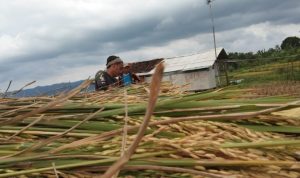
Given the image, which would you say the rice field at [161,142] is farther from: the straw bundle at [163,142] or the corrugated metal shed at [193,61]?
the corrugated metal shed at [193,61]

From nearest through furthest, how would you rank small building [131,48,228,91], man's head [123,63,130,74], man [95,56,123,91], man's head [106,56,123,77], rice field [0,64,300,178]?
1. rice field [0,64,300,178]
2. man [95,56,123,91]
3. man's head [106,56,123,77]
4. man's head [123,63,130,74]
5. small building [131,48,228,91]

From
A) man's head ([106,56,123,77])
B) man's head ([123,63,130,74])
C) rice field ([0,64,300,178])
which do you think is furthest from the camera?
man's head ([123,63,130,74])

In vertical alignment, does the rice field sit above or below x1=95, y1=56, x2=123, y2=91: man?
below

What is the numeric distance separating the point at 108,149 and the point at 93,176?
0.14m

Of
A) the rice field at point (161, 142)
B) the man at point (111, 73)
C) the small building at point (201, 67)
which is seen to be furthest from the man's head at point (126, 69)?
the small building at point (201, 67)

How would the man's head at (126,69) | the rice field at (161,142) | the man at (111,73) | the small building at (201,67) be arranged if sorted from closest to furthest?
1. the rice field at (161,142)
2. the man at (111,73)
3. the man's head at (126,69)
4. the small building at (201,67)

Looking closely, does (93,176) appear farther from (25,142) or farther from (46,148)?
(25,142)

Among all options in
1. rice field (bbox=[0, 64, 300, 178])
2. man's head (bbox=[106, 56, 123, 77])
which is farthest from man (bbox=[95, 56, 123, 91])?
rice field (bbox=[0, 64, 300, 178])

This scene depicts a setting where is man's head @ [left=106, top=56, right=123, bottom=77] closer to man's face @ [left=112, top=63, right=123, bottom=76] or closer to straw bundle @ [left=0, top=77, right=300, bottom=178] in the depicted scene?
man's face @ [left=112, top=63, right=123, bottom=76]

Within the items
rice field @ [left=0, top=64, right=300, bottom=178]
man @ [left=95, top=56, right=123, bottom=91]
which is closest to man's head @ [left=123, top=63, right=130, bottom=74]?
man @ [left=95, top=56, right=123, bottom=91]

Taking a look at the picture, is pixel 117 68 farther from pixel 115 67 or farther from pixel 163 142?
pixel 163 142

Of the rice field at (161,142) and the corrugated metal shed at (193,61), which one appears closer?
the rice field at (161,142)

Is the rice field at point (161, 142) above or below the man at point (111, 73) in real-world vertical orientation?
below

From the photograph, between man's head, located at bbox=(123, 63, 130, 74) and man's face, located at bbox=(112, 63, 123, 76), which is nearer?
man's face, located at bbox=(112, 63, 123, 76)
